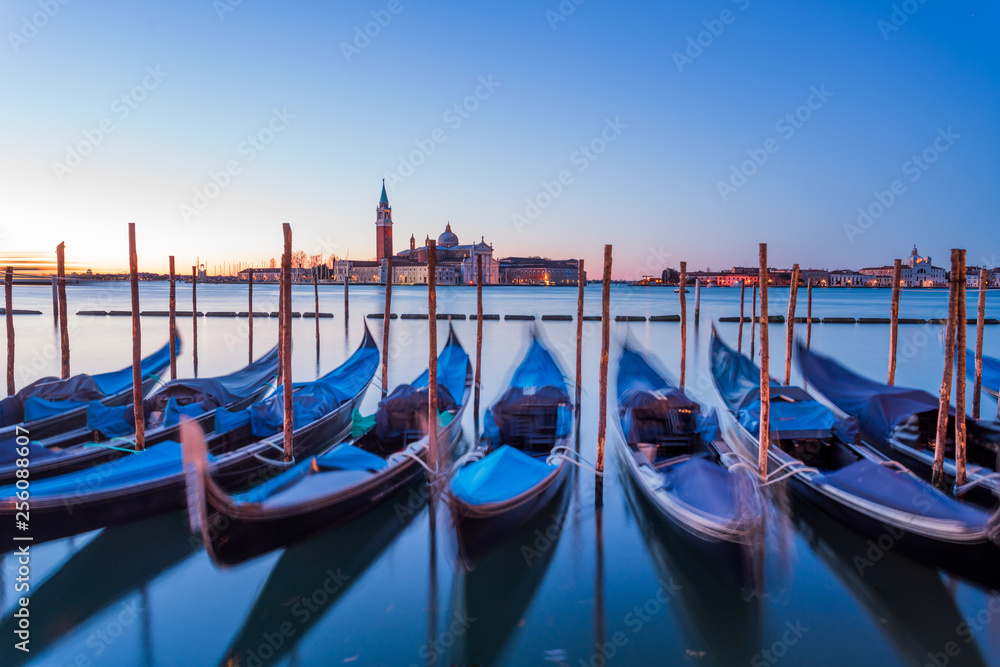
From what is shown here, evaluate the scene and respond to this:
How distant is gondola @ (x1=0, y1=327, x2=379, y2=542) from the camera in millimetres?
2740

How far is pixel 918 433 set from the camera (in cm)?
415

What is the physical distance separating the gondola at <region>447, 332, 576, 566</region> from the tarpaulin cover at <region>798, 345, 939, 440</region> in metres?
2.37

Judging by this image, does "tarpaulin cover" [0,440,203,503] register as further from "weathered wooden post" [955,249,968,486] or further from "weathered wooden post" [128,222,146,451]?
"weathered wooden post" [955,249,968,486]

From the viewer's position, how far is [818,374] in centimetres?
555

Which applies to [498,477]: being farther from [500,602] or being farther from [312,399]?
[312,399]

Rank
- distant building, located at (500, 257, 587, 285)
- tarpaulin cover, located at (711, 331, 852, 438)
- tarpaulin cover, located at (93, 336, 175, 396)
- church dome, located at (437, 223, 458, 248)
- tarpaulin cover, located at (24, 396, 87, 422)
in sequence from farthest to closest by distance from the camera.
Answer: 1. distant building, located at (500, 257, 587, 285)
2. church dome, located at (437, 223, 458, 248)
3. tarpaulin cover, located at (93, 336, 175, 396)
4. tarpaulin cover, located at (24, 396, 87, 422)
5. tarpaulin cover, located at (711, 331, 852, 438)

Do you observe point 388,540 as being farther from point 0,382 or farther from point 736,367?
point 0,382

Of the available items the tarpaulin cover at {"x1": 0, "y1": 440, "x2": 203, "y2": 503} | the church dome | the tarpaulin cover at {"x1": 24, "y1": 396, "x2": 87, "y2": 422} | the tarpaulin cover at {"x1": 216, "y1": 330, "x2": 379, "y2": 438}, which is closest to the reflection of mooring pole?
the tarpaulin cover at {"x1": 216, "y1": 330, "x2": 379, "y2": 438}

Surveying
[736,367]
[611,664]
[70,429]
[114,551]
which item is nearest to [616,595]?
[611,664]

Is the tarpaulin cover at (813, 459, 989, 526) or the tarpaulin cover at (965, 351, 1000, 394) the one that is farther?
the tarpaulin cover at (965, 351, 1000, 394)

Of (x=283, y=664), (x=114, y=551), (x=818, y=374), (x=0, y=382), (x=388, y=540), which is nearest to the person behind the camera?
(x=283, y=664)

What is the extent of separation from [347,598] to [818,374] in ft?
15.9

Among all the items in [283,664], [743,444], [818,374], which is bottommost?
[283,664]

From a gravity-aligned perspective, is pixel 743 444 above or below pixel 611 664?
above
